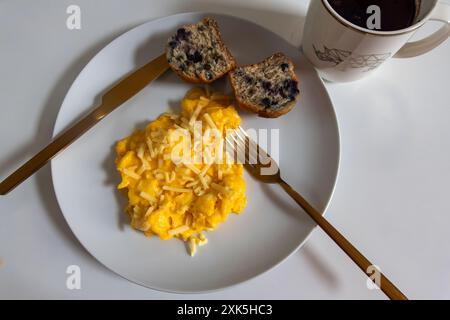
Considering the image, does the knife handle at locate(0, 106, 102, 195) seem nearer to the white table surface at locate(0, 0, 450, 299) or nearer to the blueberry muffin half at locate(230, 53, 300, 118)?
the white table surface at locate(0, 0, 450, 299)

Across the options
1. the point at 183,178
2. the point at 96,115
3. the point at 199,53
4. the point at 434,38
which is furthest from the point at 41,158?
the point at 434,38

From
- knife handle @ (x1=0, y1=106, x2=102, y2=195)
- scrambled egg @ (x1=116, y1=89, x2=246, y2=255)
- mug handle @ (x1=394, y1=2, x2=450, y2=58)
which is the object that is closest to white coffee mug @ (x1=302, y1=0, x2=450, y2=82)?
mug handle @ (x1=394, y1=2, x2=450, y2=58)

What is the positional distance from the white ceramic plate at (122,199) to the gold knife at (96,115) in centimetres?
3

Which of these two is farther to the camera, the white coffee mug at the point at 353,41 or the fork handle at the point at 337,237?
the fork handle at the point at 337,237

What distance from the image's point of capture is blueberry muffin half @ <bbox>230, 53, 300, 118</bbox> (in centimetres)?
98

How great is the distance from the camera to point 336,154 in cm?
96

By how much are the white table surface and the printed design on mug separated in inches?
6.0

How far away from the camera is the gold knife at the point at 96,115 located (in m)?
0.95

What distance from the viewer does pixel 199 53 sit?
101 centimetres

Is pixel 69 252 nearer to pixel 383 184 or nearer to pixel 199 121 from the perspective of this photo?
pixel 199 121

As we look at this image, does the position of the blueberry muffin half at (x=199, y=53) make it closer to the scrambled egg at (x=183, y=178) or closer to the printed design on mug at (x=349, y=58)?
the scrambled egg at (x=183, y=178)

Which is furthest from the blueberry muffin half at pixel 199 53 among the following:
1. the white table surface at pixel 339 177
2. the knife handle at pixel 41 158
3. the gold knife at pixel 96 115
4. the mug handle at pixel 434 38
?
the mug handle at pixel 434 38

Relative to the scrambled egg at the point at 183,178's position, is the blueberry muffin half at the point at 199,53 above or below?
above

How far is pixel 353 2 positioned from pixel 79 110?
699 millimetres
